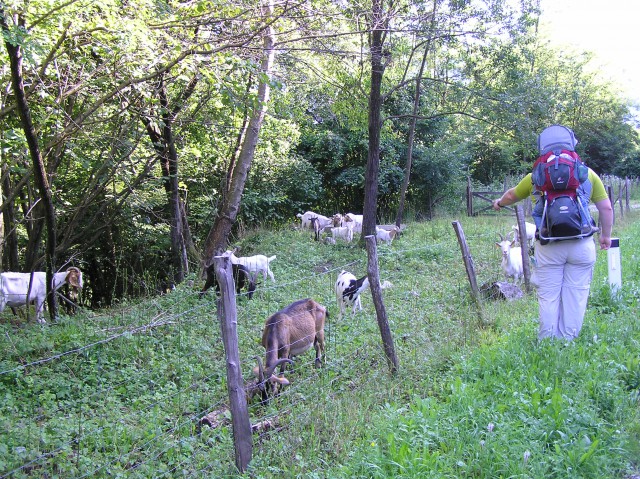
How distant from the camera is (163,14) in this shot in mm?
7125

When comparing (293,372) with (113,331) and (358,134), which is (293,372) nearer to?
(113,331)

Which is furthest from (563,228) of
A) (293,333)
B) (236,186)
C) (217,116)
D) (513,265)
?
(217,116)

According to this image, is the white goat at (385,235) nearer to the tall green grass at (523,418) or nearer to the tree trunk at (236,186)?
the tree trunk at (236,186)

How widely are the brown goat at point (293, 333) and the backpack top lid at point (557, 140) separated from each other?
307cm

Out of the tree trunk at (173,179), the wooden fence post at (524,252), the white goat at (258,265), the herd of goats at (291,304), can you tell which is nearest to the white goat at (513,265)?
the herd of goats at (291,304)

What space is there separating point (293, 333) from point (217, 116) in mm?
6845

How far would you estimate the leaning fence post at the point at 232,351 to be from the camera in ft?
12.3

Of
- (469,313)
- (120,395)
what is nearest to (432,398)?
(469,313)

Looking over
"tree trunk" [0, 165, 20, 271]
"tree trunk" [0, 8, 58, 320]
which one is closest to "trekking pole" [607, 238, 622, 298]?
"tree trunk" [0, 8, 58, 320]

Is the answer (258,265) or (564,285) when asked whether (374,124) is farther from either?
(564,285)

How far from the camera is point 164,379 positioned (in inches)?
254

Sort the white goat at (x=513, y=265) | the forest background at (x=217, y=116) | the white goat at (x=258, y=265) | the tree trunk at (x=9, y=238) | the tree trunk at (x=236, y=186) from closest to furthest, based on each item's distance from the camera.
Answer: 1. the forest background at (x=217, y=116)
2. the white goat at (x=513, y=265)
3. the tree trunk at (x=236, y=186)
4. the white goat at (x=258, y=265)
5. the tree trunk at (x=9, y=238)

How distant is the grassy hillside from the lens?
3.68 meters

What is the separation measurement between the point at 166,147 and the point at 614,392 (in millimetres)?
9698
